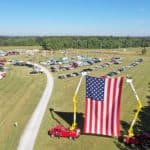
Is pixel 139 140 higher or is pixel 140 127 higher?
pixel 139 140

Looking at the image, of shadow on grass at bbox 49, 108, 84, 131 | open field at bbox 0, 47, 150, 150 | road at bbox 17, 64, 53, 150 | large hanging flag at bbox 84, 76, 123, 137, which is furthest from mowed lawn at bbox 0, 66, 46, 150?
large hanging flag at bbox 84, 76, 123, 137

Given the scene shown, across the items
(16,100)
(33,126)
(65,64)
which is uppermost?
(33,126)

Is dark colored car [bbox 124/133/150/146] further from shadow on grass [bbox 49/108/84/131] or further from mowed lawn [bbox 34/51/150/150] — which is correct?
shadow on grass [bbox 49/108/84/131]

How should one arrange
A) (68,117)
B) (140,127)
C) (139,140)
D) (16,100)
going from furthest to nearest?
(16,100) → (68,117) → (140,127) → (139,140)

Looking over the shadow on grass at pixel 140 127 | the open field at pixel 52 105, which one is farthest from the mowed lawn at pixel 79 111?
the shadow on grass at pixel 140 127

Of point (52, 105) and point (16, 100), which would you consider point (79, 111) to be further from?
point (16, 100)

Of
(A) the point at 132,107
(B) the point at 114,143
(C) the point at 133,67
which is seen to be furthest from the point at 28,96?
(C) the point at 133,67

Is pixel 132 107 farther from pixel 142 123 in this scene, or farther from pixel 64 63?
pixel 64 63

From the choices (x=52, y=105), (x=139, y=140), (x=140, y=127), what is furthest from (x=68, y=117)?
(x=139, y=140)
